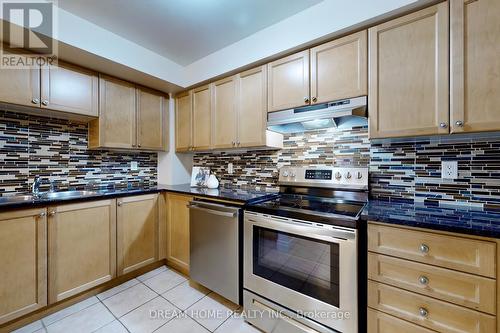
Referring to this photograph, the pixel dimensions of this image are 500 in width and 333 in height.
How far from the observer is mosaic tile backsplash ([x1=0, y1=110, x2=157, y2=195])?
1872mm

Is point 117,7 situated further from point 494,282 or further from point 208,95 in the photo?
point 494,282

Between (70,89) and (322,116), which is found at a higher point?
(70,89)

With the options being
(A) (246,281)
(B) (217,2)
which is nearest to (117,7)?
(B) (217,2)

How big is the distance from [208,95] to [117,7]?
1.05 m

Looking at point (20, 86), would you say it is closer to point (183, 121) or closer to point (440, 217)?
point (183, 121)

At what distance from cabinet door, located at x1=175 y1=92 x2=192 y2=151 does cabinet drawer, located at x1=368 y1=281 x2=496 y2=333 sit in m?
2.29

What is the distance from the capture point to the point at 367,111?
1515mm

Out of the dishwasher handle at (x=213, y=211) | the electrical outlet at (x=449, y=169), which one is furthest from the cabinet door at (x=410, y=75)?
the dishwasher handle at (x=213, y=211)

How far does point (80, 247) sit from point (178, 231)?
83cm

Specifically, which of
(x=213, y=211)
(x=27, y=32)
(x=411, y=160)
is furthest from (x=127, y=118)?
(x=411, y=160)

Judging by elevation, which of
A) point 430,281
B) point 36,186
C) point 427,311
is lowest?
point 427,311

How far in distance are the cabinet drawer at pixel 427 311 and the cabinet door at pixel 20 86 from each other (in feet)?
9.22

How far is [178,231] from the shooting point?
234 centimetres

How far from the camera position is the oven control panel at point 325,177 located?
67.5 inches
